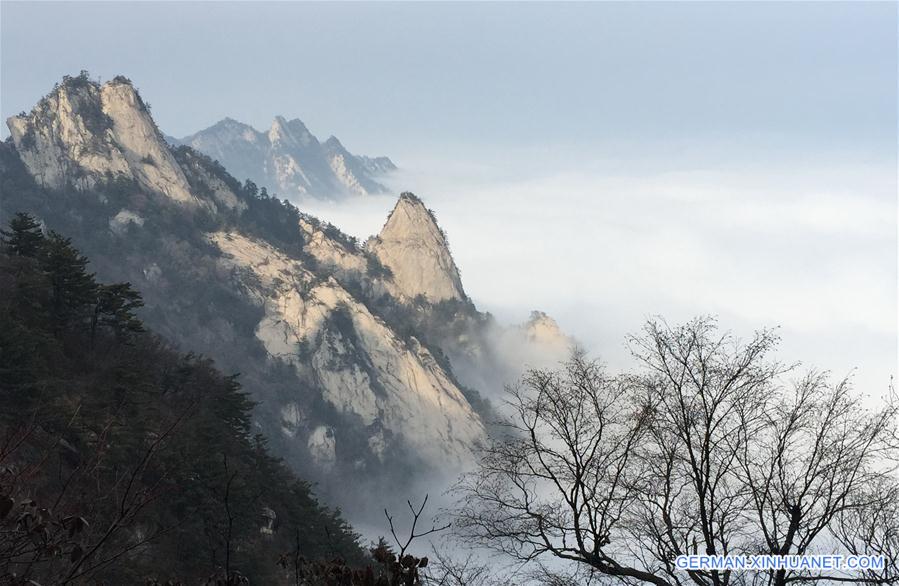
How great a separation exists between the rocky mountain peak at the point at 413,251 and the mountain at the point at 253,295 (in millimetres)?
12584

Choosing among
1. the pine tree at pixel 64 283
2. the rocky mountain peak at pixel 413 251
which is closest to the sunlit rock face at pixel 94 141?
the rocky mountain peak at pixel 413 251

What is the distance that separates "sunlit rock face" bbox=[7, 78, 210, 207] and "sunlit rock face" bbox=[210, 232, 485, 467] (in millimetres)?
31916

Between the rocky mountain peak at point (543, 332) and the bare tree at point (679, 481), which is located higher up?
the rocky mountain peak at point (543, 332)

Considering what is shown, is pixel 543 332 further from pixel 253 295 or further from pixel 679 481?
pixel 679 481

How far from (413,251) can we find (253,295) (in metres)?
46.7

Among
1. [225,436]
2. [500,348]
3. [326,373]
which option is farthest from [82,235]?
[225,436]

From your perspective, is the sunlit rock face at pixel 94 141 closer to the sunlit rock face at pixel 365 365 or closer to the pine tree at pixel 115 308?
the sunlit rock face at pixel 365 365

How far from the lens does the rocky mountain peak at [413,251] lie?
579 ft

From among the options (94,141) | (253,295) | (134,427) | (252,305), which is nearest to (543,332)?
(253,295)

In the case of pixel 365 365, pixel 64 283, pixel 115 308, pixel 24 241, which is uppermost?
pixel 365 365

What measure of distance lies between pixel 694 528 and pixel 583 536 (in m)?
1.59

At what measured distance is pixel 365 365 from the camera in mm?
134250

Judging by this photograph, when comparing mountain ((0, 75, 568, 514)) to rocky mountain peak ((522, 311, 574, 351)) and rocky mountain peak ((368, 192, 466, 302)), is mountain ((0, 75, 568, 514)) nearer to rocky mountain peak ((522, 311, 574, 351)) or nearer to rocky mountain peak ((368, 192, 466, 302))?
rocky mountain peak ((368, 192, 466, 302))

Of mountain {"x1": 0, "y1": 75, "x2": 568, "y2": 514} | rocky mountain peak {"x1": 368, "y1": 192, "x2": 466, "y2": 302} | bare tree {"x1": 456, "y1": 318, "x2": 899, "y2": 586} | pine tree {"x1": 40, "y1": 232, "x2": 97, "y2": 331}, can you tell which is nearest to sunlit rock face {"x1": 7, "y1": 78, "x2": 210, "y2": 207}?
mountain {"x1": 0, "y1": 75, "x2": 568, "y2": 514}
